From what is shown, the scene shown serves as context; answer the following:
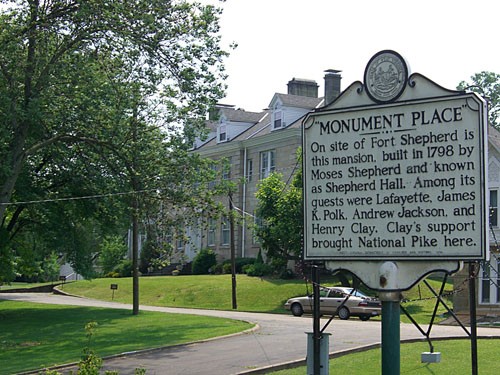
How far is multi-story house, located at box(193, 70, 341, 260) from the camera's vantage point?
53094 millimetres

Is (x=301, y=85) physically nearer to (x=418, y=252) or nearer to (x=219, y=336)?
(x=219, y=336)

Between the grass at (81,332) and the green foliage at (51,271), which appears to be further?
the green foliage at (51,271)

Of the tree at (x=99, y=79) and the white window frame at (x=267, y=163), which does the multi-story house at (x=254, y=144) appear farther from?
the tree at (x=99, y=79)

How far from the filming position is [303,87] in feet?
196

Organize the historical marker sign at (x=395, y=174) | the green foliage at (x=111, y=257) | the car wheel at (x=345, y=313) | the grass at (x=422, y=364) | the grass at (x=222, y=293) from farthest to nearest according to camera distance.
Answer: the green foliage at (x=111, y=257)
the grass at (x=222, y=293)
the car wheel at (x=345, y=313)
the grass at (x=422, y=364)
the historical marker sign at (x=395, y=174)

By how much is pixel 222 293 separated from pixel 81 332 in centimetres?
1951

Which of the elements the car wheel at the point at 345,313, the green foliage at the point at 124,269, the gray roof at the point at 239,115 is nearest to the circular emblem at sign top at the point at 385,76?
the car wheel at the point at 345,313

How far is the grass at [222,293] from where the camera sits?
40.3m

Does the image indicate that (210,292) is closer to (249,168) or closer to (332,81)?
(249,168)

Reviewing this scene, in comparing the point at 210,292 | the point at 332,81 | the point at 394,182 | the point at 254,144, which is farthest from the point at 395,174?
the point at 254,144

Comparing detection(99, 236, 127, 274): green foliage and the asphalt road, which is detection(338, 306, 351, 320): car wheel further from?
detection(99, 236, 127, 274): green foliage

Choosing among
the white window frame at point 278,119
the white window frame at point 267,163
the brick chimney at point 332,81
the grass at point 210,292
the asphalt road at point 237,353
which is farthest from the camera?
the white window frame at point 267,163

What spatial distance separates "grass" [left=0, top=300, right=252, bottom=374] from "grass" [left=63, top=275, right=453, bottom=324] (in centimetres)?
875

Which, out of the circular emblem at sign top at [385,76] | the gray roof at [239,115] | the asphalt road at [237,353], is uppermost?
the gray roof at [239,115]
